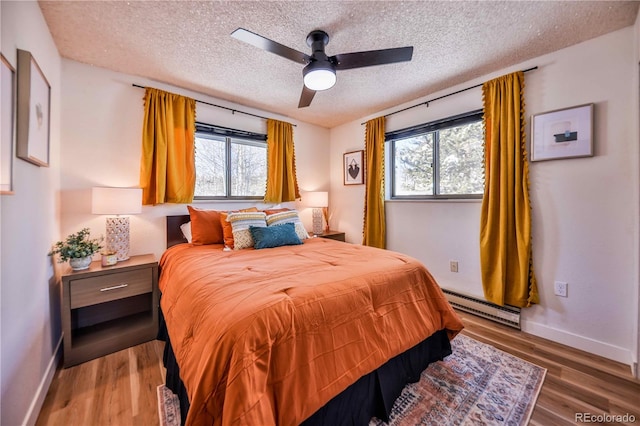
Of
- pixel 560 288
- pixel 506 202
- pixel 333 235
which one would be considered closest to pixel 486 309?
Answer: pixel 560 288

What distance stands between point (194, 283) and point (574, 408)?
7.49 ft

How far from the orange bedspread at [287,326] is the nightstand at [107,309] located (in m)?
0.53

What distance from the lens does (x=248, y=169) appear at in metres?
3.38

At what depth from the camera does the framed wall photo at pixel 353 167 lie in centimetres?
377

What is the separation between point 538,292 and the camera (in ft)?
7.29

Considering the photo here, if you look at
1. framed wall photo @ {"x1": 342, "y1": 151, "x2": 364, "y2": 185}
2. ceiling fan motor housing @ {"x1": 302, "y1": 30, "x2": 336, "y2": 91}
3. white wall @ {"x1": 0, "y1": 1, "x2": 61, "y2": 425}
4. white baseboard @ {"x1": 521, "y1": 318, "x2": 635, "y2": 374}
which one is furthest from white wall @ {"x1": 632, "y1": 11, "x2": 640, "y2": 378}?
white wall @ {"x1": 0, "y1": 1, "x2": 61, "y2": 425}

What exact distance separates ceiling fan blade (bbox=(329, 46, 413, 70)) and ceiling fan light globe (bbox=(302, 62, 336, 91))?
0.31 ft

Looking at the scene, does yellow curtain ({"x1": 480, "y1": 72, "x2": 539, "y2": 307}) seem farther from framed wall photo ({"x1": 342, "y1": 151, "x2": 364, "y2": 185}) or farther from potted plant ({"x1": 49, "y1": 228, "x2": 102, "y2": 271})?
potted plant ({"x1": 49, "y1": 228, "x2": 102, "y2": 271})

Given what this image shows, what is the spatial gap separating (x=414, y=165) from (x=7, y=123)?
3.46m

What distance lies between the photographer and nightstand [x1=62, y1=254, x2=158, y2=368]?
181 centimetres

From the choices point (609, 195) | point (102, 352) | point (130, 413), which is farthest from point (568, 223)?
point (102, 352)

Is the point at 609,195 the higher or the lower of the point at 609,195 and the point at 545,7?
the lower

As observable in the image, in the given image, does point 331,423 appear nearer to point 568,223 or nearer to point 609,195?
point 568,223

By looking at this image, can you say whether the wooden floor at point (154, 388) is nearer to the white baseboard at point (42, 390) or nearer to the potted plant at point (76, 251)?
the white baseboard at point (42, 390)
